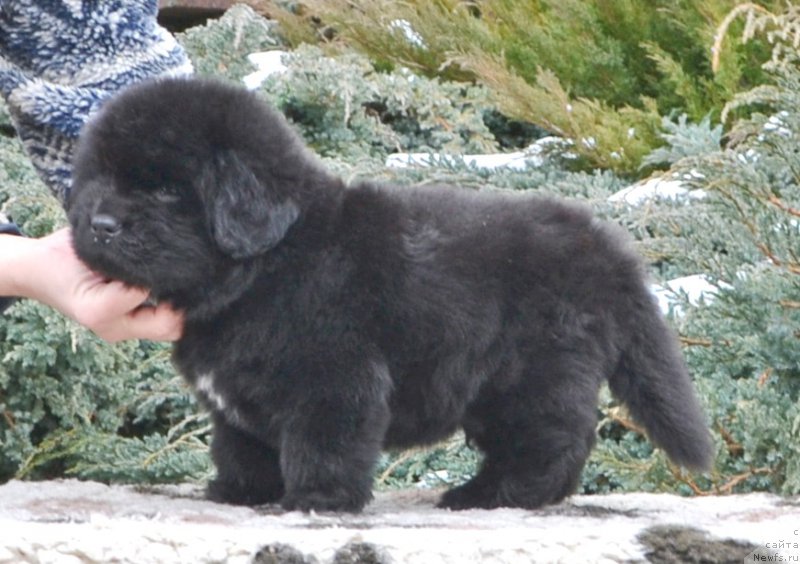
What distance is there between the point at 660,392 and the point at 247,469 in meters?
0.83

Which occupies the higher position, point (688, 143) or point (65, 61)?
point (688, 143)

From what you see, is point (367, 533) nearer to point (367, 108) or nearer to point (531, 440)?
point (531, 440)

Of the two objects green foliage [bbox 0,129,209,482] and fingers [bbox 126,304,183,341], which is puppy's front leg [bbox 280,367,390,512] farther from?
green foliage [bbox 0,129,209,482]

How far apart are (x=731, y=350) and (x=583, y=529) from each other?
1767mm

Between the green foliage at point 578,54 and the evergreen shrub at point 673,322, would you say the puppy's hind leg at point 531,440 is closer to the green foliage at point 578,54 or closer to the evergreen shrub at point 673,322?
the evergreen shrub at point 673,322

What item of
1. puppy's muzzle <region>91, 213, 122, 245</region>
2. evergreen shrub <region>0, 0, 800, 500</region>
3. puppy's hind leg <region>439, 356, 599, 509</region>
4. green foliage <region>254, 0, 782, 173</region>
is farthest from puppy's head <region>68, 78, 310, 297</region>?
green foliage <region>254, 0, 782, 173</region>

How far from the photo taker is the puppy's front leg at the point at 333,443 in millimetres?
2492

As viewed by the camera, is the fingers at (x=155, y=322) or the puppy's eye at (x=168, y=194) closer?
the puppy's eye at (x=168, y=194)

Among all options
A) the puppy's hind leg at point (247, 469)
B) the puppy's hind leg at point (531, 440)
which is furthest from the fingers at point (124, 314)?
the puppy's hind leg at point (531, 440)

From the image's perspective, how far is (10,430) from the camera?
4.25m

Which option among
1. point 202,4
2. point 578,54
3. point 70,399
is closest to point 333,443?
point 70,399

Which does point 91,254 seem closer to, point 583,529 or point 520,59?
point 583,529

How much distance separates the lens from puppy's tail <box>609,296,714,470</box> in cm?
273

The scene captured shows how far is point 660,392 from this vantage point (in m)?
2.74
